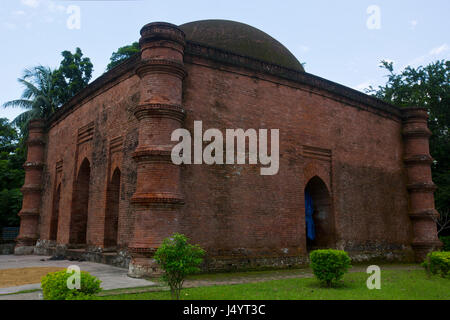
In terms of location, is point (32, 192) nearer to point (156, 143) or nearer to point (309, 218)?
point (156, 143)

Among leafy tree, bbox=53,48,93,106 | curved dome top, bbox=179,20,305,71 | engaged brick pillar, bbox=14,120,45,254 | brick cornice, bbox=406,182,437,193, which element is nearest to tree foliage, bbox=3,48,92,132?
leafy tree, bbox=53,48,93,106

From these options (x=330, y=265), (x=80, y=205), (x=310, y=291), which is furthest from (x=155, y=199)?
(x=80, y=205)

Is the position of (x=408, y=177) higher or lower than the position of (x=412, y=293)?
higher

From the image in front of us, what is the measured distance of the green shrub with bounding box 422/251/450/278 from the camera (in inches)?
322

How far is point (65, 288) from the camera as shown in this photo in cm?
416

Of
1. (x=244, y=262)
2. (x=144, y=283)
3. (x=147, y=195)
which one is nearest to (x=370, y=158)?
(x=244, y=262)

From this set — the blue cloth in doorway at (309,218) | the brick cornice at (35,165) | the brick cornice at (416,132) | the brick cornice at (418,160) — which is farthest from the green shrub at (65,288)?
the brick cornice at (35,165)

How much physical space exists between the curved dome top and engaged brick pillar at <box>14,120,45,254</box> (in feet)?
28.2

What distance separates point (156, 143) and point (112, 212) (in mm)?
3544

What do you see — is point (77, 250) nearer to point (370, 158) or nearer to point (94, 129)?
point (94, 129)

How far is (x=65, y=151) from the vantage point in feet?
47.1

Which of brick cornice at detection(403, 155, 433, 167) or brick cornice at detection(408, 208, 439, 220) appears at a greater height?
brick cornice at detection(403, 155, 433, 167)

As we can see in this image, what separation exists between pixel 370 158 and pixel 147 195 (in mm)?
8417

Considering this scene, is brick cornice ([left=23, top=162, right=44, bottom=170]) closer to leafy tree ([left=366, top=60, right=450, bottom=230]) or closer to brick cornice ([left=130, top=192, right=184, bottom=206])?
brick cornice ([left=130, top=192, right=184, bottom=206])
